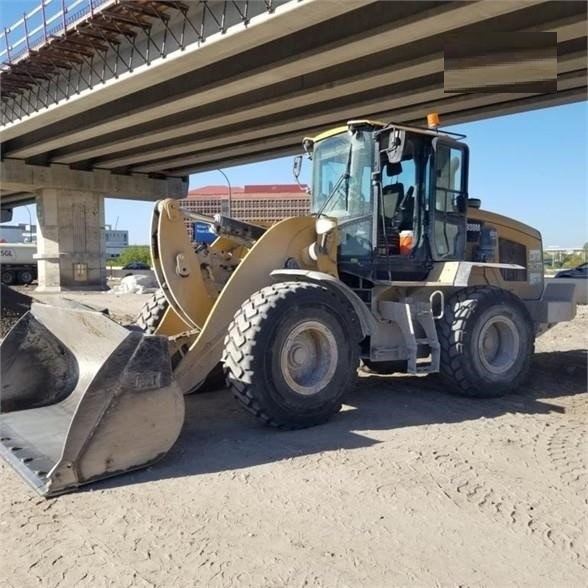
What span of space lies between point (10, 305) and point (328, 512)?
6808mm

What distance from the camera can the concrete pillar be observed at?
2858cm

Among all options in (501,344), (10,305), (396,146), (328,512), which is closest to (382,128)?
(396,146)

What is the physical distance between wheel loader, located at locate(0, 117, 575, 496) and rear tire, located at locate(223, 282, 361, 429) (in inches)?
0.5

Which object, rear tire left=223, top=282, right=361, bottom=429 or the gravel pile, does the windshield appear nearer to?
rear tire left=223, top=282, right=361, bottom=429

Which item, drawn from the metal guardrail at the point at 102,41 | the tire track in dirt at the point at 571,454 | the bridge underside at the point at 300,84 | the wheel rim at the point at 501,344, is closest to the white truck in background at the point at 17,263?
the bridge underside at the point at 300,84

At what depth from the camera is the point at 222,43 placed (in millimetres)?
12359

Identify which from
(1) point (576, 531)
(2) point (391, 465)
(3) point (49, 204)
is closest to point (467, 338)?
(2) point (391, 465)

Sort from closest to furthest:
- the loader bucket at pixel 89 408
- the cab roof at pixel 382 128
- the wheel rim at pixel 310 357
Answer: the loader bucket at pixel 89 408
the wheel rim at pixel 310 357
the cab roof at pixel 382 128

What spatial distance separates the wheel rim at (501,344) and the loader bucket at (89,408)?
11.6 feet

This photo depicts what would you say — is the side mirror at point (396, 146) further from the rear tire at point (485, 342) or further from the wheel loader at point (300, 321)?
the rear tire at point (485, 342)

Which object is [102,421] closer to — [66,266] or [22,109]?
[22,109]

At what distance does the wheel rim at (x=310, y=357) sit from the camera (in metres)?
4.80

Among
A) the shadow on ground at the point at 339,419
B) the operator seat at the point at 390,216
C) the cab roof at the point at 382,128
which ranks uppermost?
the cab roof at the point at 382,128

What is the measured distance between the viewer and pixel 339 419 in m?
5.16
